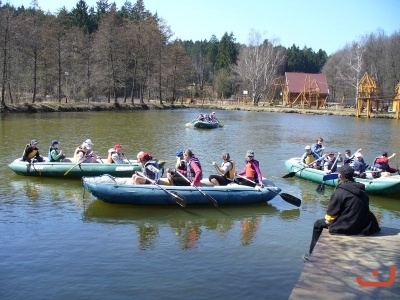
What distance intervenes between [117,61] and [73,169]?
1748 inches

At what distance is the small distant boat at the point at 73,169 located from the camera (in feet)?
50.2

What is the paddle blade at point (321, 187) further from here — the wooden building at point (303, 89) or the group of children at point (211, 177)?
the wooden building at point (303, 89)

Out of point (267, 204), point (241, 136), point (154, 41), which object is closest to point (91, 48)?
point (154, 41)

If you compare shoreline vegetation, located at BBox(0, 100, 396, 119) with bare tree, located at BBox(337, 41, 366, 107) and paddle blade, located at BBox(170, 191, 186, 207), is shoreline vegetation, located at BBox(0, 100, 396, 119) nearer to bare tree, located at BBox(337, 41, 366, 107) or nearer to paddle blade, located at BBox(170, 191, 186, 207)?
bare tree, located at BBox(337, 41, 366, 107)

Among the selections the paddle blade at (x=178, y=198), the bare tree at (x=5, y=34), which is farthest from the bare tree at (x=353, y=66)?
the paddle blade at (x=178, y=198)

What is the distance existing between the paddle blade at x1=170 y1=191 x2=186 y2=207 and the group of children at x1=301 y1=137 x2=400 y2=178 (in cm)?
610

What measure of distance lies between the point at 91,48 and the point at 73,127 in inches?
1031

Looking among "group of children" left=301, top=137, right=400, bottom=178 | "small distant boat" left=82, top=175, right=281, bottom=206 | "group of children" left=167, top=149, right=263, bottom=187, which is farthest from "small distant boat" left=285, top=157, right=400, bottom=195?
"small distant boat" left=82, top=175, right=281, bottom=206

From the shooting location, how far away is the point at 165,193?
1202 cm

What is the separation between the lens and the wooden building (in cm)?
7344

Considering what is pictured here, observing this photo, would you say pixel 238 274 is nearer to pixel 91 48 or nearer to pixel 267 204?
pixel 267 204

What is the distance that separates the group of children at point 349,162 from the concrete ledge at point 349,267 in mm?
6926

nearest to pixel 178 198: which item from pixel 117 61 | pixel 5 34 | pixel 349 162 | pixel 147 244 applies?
pixel 147 244

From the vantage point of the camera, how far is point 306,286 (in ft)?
20.5
